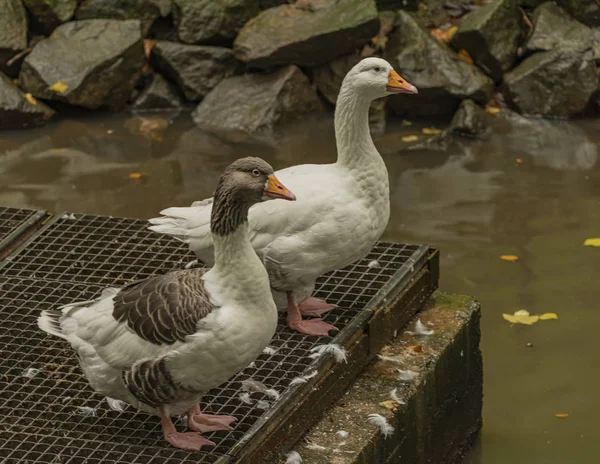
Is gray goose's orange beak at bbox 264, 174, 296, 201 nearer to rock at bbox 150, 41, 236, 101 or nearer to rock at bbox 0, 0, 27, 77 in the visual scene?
rock at bbox 150, 41, 236, 101

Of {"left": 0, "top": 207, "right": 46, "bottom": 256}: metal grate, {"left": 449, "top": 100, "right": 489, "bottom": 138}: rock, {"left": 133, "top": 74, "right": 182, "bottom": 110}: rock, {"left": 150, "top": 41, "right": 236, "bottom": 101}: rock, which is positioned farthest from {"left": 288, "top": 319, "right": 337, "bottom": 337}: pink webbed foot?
{"left": 133, "top": 74, "right": 182, "bottom": 110}: rock

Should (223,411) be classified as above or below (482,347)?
above

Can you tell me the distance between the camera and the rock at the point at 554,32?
945cm

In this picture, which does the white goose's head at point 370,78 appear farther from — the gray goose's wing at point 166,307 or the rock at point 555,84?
the rock at point 555,84

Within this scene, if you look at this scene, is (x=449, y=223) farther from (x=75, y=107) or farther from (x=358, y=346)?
(x=75, y=107)

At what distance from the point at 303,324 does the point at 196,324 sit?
1089 millimetres

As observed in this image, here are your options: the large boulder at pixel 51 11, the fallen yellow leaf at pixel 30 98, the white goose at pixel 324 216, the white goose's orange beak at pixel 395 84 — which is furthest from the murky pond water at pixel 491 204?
the white goose's orange beak at pixel 395 84

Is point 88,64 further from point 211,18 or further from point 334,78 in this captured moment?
point 334,78

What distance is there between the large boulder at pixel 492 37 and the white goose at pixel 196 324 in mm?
5896

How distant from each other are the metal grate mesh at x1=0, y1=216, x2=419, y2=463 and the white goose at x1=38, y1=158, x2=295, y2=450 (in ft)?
0.70

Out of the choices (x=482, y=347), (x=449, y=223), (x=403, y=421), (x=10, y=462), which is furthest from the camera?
(x=449, y=223)

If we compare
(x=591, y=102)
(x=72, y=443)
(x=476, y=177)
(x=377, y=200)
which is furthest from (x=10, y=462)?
(x=591, y=102)

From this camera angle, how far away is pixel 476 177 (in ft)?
26.6

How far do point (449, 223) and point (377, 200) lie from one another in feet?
8.80
